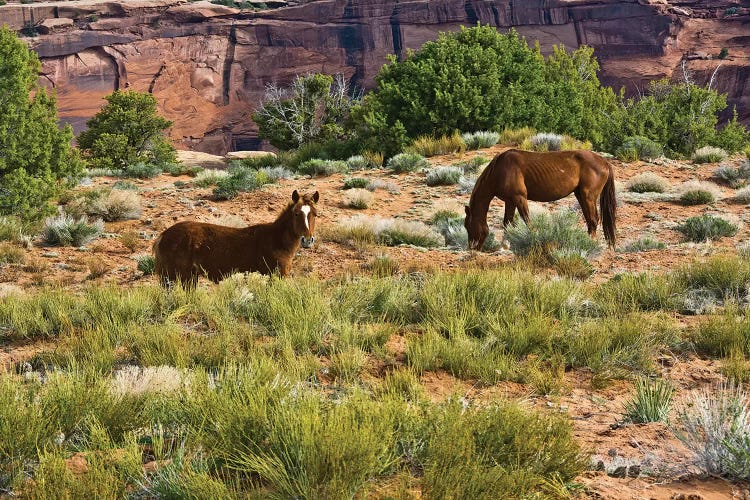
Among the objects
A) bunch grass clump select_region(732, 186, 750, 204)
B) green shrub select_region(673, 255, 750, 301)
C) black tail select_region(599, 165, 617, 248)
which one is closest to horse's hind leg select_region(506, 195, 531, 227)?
black tail select_region(599, 165, 617, 248)

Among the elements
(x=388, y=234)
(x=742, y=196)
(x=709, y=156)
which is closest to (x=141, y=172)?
(x=388, y=234)

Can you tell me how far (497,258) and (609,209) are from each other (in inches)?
113

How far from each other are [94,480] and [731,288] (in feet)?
24.9

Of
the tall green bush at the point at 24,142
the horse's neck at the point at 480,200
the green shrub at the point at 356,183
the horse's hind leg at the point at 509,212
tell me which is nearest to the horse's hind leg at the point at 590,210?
the horse's hind leg at the point at 509,212

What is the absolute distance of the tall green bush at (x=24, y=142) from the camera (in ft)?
49.9

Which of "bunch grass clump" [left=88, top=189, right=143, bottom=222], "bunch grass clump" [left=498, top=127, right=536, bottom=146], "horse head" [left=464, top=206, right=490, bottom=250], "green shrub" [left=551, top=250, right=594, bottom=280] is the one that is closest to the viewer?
"green shrub" [left=551, top=250, right=594, bottom=280]

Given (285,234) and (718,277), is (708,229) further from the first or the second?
(285,234)

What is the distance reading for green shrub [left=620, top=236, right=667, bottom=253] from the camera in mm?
12047

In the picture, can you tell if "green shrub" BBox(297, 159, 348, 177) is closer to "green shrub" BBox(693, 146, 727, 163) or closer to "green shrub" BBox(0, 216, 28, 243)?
"green shrub" BBox(0, 216, 28, 243)

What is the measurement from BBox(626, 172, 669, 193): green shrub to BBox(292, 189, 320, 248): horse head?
12294 millimetres

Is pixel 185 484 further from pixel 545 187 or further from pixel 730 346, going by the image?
pixel 545 187

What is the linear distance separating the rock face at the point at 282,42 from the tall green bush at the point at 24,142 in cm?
6923

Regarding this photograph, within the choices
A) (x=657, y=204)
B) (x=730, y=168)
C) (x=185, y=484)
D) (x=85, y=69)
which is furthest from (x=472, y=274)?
(x=85, y=69)

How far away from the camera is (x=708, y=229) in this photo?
1269 centimetres
